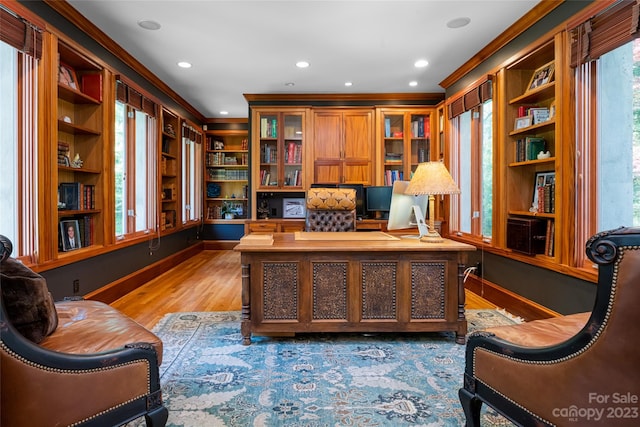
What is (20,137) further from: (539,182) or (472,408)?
(539,182)

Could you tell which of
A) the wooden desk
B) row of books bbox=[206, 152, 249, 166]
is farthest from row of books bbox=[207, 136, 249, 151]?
the wooden desk

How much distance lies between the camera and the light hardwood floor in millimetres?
3363

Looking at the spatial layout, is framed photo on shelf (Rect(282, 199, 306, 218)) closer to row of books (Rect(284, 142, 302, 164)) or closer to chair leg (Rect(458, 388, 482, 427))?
row of books (Rect(284, 142, 302, 164))

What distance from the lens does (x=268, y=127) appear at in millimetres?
5344

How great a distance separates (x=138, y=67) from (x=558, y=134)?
14.4 feet

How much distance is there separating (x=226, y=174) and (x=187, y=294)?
393 cm

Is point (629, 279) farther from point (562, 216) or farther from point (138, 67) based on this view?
point (138, 67)

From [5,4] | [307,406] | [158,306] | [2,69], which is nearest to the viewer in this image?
[307,406]

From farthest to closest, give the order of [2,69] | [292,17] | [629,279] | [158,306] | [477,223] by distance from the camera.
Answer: [477,223]
[158,306]
[292,17]
[2,69]
[629,279]

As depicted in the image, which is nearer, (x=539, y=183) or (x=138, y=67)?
(x=539, y=183)

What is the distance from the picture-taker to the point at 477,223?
3.98 metres

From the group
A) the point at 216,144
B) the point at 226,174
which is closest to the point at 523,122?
the point at 226,174

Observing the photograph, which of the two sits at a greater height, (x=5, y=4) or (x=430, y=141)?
(x=5, y=4)

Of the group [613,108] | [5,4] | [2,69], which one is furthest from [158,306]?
[613,108]
